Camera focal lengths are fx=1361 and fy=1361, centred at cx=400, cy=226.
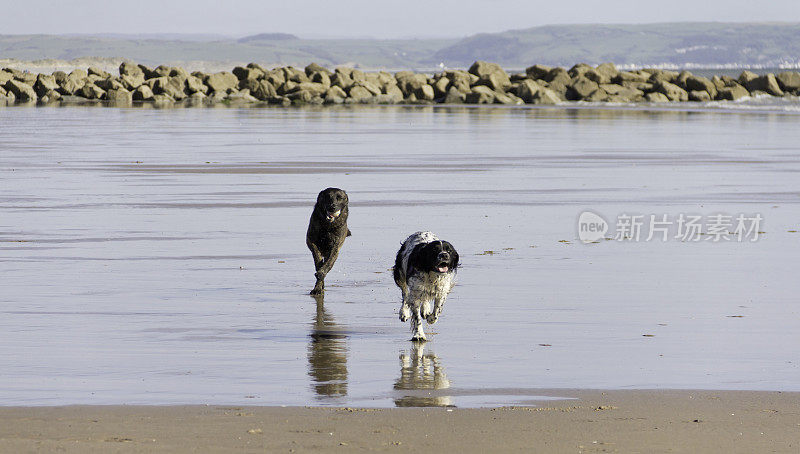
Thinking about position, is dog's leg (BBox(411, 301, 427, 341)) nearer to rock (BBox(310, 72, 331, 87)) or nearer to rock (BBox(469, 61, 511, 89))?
rock (BBox(469, 61, 511, 89))

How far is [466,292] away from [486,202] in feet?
25.1

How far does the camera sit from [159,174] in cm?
2353

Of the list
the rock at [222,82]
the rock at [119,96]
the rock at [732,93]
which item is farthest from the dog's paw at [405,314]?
the rock at [222,82]

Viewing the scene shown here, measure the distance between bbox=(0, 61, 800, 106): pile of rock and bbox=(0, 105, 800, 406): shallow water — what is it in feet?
134

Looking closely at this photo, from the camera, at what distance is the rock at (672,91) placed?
2685 inches

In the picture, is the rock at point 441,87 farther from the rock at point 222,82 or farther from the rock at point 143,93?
the rock at point 143,93

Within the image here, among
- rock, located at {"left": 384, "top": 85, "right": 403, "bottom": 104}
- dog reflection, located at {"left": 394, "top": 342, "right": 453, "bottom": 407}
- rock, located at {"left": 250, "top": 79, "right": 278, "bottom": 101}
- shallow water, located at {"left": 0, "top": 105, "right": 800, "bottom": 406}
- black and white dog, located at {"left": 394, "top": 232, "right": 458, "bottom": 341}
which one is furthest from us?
rock, located at {"left": 250, "top": 79, "right": 278, "bottom": 101}

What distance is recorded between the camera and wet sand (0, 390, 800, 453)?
6.36 metres

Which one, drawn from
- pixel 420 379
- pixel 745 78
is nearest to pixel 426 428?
pixel 420 379

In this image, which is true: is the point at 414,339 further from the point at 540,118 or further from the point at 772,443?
the point at 540,118

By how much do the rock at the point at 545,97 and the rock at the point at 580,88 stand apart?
1721 mm

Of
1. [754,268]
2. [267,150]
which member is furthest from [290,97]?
[754,268]

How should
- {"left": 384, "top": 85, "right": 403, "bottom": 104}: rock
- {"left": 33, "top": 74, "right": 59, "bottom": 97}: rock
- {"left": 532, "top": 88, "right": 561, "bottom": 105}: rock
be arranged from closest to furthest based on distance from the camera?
{"left": 532, "top": 88, "right": 561, "bottom": 105}: rock
{"left": 384, "top": 85, "right": 403, "bottom": 104}: rock
{"left": 33, "top": 74, "right": 59, "bottom": 97}: rock

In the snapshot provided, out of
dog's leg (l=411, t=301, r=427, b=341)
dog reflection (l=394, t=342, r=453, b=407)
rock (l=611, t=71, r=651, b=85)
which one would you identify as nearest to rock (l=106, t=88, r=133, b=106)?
rock (l=611, t=71, r=651, b=85)
